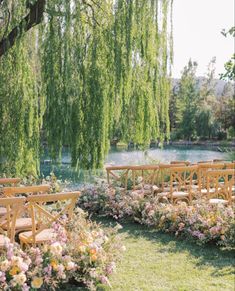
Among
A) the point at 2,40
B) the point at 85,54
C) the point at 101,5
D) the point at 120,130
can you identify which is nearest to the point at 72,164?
the point at 120,130

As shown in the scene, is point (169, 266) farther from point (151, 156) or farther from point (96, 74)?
point (151, 156)

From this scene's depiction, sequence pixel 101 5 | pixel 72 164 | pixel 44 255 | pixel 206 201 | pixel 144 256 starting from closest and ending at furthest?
pixel 44 255 → pixel 72 164 → pixel 101 5 → pixel 144 256 → pixel 206 201

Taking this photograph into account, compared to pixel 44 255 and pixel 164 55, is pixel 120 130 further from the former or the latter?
pixel 44 255

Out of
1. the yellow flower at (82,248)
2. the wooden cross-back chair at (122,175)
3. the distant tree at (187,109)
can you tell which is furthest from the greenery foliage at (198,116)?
the yellow flower at (82,248)

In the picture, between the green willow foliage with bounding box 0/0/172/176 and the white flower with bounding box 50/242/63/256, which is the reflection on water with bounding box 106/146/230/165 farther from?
the white flower with bounding box 50/242/63/256

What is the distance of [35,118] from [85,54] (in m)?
0.90

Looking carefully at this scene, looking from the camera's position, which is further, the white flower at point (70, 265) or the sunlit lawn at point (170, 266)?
the sunlit lawn at point (170, 266)

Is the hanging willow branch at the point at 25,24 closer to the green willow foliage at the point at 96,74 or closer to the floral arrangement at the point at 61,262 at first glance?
the green willow foliage at the point at 96,74

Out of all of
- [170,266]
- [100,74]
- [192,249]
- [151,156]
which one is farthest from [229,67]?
[100,74]

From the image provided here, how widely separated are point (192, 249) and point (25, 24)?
12.6ft

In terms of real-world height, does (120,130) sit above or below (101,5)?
below

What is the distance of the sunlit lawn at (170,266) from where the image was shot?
5.35m

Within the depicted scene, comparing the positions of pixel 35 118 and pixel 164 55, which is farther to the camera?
pixel 164 55

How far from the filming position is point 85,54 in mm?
5301
